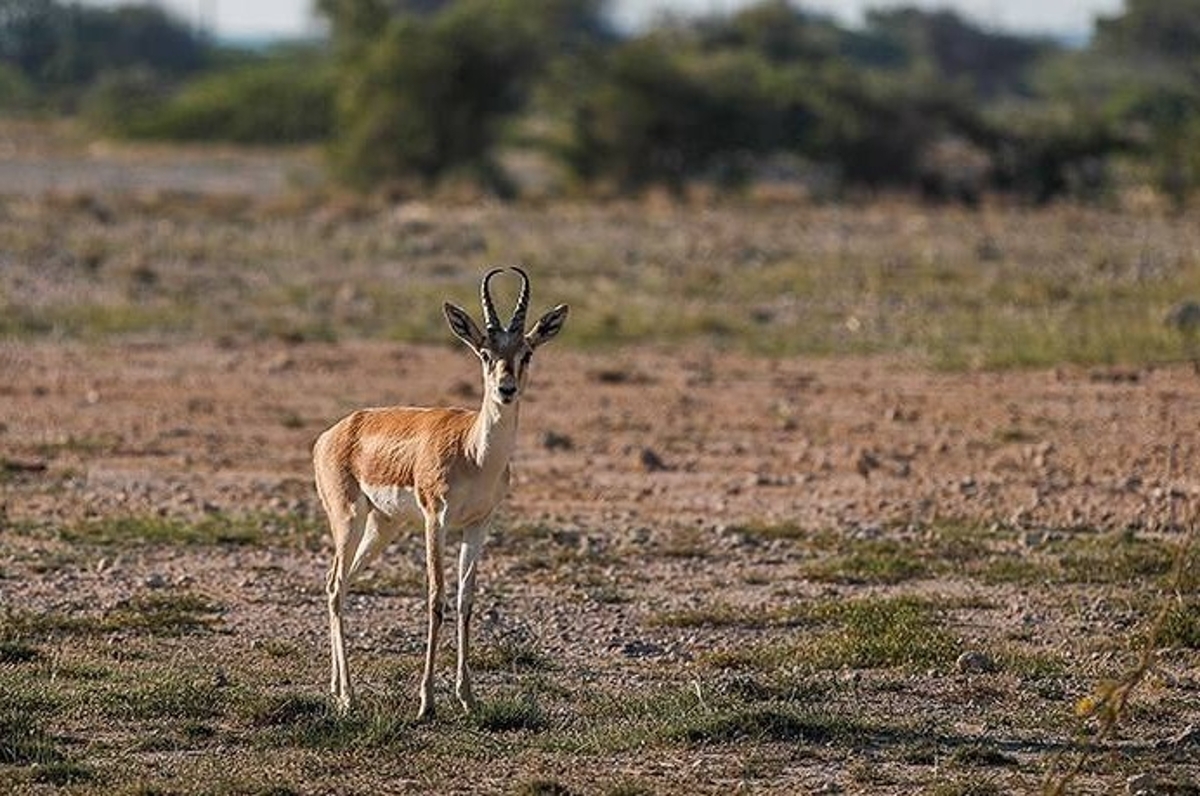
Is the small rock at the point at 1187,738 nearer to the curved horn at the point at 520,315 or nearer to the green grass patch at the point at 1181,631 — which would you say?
the green grass patch at the point at 1181,631

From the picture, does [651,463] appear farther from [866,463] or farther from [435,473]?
[435,473]

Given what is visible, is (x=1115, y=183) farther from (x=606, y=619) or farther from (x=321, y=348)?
(x=606, y=619)

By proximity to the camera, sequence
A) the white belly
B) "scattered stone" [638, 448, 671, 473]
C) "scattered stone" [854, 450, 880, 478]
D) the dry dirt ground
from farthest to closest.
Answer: "scattered stone" [638, 448, 671, 473] < "scattered stone" [854, 450, 880, 478] < the white belly < the dry dirt ground

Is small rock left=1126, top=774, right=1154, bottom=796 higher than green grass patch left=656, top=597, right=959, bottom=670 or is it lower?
lower

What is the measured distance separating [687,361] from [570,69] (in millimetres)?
23035

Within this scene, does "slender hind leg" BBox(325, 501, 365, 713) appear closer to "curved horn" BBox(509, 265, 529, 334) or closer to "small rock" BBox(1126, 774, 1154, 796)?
"curved horn" BBox(509, 265, 529, 334)

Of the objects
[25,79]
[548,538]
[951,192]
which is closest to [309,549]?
[548,538]

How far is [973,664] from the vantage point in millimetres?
10258

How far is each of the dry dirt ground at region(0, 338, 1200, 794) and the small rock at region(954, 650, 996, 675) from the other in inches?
0.6

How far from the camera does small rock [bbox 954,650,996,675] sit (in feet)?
33.5

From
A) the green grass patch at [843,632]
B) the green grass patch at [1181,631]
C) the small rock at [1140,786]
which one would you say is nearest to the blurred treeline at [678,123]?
the green grass patch at [843,632]

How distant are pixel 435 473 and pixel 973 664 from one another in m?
2.47

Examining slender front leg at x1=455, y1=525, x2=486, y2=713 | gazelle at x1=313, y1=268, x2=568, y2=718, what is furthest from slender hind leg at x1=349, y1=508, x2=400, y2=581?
slender front leg at x1=455, y1=525, x2=486, y2=713

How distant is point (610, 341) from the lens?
850 inches
